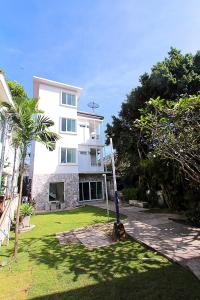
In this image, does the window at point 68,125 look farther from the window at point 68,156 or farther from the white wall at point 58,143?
the window at point 68,156

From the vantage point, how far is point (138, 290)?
456 centimetres

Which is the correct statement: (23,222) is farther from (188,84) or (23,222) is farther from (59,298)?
(188,84)

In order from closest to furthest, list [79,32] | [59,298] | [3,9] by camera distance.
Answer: [59,298], [3,9], [79,32]

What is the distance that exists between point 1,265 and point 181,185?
1159cm

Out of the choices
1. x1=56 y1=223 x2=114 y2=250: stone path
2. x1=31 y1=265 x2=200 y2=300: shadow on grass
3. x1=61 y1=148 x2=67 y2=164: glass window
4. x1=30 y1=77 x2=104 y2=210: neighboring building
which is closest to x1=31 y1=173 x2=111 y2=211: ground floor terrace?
x1=30 y1=77 x2=104 y2=210: neighboring building

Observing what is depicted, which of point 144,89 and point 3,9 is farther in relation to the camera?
point 144,89

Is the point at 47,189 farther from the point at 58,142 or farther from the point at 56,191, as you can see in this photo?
the point at 58,142

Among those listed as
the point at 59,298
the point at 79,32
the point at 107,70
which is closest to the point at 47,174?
the point at 107,70

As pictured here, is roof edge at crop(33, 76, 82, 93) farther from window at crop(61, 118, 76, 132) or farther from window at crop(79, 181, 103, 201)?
window at crop(79, 181, 103, 201)

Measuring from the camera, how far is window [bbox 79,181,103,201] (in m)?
24.0

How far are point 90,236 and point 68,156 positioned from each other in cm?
1413

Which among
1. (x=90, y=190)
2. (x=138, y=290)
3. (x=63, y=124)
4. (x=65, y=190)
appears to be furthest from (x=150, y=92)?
(x=138, y=290)

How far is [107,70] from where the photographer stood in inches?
587

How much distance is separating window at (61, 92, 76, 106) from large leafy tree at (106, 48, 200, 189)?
5094mm
